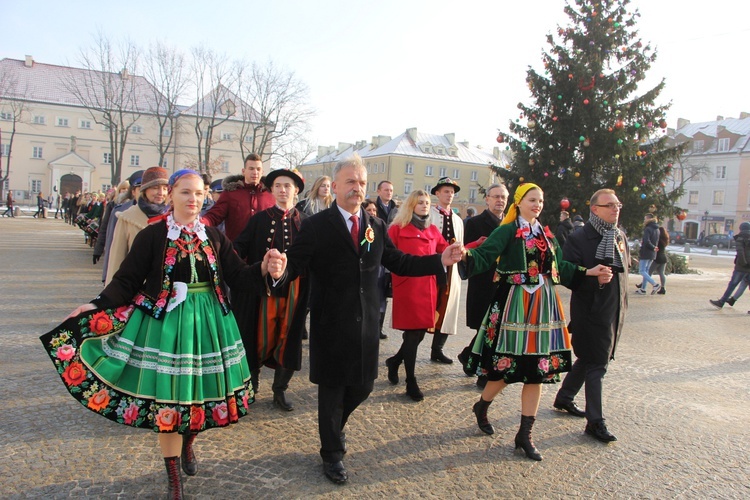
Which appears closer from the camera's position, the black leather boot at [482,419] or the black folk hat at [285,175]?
the black leather boot at [482,419]

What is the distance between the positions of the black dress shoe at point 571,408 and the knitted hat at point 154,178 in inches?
160

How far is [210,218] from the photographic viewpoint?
221 inches

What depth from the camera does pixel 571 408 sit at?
16.3 ft

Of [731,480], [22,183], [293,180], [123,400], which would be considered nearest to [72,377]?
[123,400]

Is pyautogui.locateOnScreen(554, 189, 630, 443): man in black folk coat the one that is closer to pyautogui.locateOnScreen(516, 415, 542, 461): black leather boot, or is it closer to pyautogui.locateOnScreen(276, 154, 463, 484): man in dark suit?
pyautogui.locateOnScreen(516, 415, 542, 461): black leather boot

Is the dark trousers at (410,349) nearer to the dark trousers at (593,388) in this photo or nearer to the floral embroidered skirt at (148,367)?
the dark trousers at (593,388)

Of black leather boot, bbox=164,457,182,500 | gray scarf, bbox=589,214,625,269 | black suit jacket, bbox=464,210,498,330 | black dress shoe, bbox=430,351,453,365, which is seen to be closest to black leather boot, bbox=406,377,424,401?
black suit jacket, bbox=464,210,498,330

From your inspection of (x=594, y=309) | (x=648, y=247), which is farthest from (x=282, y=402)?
(x=648, y=247)

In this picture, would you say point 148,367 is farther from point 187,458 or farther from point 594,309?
point 594,309

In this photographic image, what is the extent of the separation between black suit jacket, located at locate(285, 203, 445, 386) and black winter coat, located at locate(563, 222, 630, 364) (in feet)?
6.19

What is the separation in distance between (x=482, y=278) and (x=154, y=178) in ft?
11.1

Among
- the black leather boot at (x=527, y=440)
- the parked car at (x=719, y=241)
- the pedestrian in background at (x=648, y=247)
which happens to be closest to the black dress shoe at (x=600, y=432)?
the black leather boot at (x=527, y=440)

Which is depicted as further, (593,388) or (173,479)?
(593,388)

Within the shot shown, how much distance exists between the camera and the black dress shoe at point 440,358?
21.3 feet
